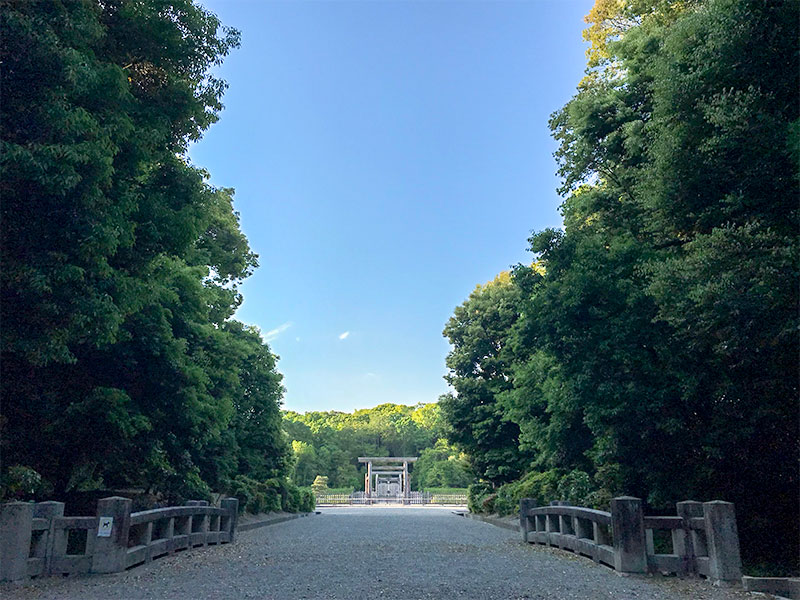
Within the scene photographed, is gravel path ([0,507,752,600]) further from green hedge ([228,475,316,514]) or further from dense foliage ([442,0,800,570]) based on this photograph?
green hedge ([228,475,316,514])

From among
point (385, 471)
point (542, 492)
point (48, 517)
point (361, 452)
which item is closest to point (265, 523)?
point (542, 492)

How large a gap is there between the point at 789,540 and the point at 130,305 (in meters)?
9.29

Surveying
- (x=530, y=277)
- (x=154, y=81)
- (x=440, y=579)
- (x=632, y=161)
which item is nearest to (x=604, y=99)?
(x=632, y=161)

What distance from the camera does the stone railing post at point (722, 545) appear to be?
611 centimetres

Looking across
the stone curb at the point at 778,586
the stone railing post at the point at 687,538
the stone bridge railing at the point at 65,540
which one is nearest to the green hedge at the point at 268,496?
the stone bridge railing at the point at 65,540

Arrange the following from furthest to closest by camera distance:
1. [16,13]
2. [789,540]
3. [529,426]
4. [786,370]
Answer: [529,426] < [789,540] < [786,370] < [16,13]

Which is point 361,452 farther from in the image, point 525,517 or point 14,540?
point 14,540

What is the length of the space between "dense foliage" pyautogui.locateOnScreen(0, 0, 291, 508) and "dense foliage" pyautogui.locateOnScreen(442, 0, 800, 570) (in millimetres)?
6300

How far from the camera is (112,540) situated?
6738 millimetres

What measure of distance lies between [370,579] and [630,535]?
312 centimetres

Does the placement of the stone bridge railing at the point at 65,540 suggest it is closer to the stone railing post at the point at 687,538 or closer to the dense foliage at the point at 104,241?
the dense foliage at the point at 104,241

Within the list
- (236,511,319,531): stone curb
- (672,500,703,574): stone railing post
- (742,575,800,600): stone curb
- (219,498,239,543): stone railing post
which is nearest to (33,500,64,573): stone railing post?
(219,498,239,543): stone railing post

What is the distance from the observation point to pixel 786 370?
7.37m

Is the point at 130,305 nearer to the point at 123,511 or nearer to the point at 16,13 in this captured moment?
the point at 123,511
